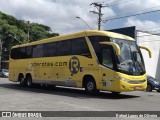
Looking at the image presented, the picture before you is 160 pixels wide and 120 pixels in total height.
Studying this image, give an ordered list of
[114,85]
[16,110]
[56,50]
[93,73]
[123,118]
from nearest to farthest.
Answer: [123,118], [16,110], [114,85], [93,73], [56,50]

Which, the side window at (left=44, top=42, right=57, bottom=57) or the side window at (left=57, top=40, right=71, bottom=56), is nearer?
the side window at (left=57, top=40, right=71, bottom=56)

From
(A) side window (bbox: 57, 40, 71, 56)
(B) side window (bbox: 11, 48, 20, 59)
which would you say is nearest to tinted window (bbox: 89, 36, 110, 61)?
(A) side window (bbox: 57, 40, 71, 56)

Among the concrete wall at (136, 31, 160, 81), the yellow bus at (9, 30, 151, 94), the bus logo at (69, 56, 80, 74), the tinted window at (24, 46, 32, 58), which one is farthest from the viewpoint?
the concrete wall at (136, 31, 160, 81)

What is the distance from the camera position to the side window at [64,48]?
67.4 feet

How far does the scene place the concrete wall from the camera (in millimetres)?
43838

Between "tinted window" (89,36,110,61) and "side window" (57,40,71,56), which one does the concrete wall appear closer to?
"side window" (57,40,71,56)

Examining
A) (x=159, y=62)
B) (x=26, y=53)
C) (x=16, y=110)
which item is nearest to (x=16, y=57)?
(x=26, y=53)

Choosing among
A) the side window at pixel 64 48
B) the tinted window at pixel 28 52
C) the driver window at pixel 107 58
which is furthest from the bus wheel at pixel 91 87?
the tinted window at pixel 28 52

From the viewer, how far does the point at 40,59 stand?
78.5 ft

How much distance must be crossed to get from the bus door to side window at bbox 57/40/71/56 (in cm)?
321

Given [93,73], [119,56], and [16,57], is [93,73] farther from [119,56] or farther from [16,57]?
[16,57]

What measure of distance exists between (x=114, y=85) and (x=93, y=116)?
21.1ft

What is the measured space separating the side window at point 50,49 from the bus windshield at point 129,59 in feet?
18.2

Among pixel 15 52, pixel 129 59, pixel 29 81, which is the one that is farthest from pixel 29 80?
pixel 129 59
